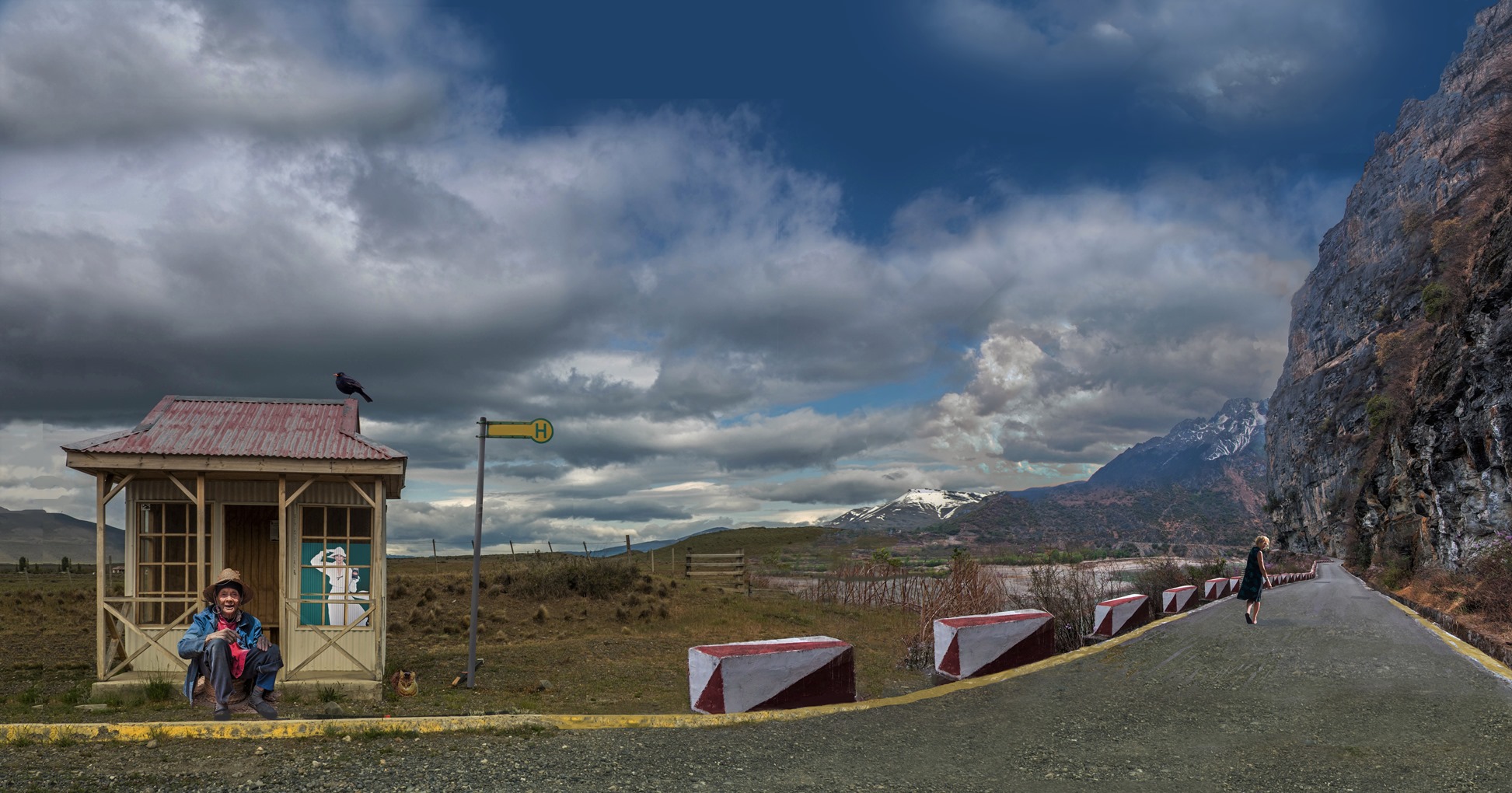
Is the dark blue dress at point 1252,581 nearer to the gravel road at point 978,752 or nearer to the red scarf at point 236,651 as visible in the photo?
the gravel road at point 978,752

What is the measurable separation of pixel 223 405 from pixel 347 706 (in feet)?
15.5

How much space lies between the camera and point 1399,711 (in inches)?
245

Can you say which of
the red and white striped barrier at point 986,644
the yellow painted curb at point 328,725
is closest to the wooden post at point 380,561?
the yellow painted curb at point 328,725

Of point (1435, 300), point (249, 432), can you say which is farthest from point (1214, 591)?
point (1435, 300)

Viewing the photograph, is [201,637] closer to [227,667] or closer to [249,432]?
[227,667]

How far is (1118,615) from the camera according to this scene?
11.6 metres

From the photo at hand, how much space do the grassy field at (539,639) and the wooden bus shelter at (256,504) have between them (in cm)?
68

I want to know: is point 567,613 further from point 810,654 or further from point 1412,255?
point 1412,255

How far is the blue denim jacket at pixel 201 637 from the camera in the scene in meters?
7.25

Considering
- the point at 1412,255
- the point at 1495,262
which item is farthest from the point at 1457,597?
the point at 1412,255

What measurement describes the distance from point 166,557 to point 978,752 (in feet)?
38.5

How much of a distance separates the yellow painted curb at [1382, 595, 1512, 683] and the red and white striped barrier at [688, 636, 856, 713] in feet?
19.8

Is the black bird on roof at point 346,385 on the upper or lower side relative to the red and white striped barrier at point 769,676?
upper

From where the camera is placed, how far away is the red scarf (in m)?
7.49
